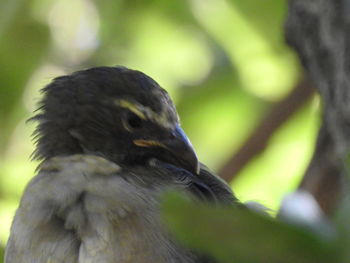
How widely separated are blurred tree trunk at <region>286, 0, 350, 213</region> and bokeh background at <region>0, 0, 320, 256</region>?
74 centimetres

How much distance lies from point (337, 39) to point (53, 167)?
1282 millimetres

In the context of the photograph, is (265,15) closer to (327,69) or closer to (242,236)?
(327,69)

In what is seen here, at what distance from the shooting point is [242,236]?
2.33 feet

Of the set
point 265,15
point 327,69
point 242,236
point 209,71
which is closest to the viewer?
point 242,236

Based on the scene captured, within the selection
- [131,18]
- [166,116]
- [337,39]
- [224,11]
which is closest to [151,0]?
[131,18]

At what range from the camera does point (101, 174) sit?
279cm

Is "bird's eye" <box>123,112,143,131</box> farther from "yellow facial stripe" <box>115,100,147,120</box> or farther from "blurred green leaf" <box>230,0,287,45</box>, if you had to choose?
"blurred green leaf" <box>230,0,287,45</box>


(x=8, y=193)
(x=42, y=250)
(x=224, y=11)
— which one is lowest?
(x=8, y=193)

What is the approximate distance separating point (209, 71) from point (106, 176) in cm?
179

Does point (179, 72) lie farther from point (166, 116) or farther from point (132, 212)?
point (132, 212)

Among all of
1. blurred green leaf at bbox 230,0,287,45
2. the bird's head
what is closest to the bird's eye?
the bird's head

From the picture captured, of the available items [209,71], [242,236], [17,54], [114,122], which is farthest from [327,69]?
[242,236]

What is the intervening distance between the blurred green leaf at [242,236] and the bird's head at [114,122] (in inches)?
86.6

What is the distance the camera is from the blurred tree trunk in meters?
2.72
